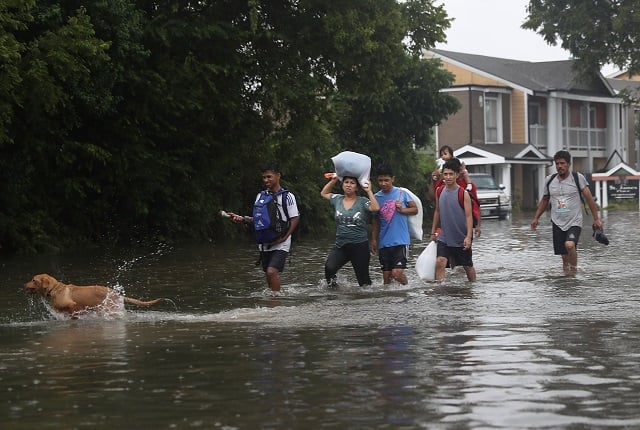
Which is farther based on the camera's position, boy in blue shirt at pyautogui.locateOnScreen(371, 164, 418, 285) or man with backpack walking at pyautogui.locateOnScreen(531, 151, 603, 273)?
man with backpack walking at pyautogui.locateOnScreen(531, 151, 603, 273)

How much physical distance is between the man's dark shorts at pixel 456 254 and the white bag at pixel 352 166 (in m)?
1.79

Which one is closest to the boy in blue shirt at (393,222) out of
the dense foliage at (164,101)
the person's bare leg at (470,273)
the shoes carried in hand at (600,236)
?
the person's bare leg at (470,273)

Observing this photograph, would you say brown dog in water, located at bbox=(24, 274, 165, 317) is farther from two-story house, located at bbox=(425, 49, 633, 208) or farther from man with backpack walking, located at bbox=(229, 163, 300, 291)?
two-story house, located at bbox=(425, 49, 633, 208)

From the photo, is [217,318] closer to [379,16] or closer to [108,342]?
[108,342]

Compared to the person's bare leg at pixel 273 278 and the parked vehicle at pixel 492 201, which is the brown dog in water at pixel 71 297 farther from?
the parked vehicle at pixel 492 201

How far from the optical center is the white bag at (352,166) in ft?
47.0

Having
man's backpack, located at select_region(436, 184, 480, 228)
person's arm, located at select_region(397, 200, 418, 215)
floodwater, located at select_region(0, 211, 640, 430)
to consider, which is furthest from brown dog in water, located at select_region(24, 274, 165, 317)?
man's backpack, located at select_region(436, 184, 480, 228)

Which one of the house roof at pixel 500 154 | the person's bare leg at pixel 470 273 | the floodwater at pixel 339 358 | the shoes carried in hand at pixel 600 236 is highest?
the house roof at pixel 500 154

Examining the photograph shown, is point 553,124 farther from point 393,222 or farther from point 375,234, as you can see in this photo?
point 393,222

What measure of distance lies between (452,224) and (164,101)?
1135 cm

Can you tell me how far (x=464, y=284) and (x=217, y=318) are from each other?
4368mm

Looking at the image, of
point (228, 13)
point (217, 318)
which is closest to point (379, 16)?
point (228, 13)

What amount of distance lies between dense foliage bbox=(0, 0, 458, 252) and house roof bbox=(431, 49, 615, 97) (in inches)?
1293

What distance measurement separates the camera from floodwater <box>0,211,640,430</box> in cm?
720
